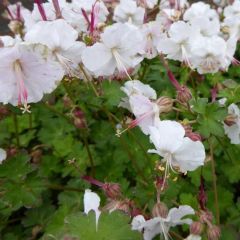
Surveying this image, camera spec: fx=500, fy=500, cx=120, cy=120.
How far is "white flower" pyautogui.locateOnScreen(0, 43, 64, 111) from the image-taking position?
3.59 feet

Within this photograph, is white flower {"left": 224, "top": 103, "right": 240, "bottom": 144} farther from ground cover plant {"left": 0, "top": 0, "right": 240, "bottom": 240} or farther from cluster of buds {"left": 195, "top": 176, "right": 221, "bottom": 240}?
cluster of buds {"left": 195, "top": 176, "right": 221, "bottom": 240}

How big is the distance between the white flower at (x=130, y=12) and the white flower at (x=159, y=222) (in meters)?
0.70

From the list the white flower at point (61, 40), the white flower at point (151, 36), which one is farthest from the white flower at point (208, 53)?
the white flower at point (61, 40)

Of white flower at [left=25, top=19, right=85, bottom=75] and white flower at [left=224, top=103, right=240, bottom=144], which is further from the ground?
white flower at [left=25, top=19, right=85, bottom=75]

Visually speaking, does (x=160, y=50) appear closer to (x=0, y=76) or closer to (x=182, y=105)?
(x=182, y=105)

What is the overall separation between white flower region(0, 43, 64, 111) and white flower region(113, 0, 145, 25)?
531 millimetres

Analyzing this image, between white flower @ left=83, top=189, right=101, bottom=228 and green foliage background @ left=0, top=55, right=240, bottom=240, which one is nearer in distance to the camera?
white flower @ left=83, top=189, right=101, bottom=228

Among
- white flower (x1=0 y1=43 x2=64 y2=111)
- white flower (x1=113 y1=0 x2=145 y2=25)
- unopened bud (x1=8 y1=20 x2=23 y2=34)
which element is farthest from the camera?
unopened bud (x1=8 y1=20 x2=23 y2=34)

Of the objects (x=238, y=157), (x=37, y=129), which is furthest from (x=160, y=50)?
(x=37, y=129)

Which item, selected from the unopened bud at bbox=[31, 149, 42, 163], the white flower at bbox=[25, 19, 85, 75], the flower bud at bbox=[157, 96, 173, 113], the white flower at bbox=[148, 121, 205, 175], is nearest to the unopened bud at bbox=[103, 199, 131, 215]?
the white flower at bbox=[148, 121, 205, 175]

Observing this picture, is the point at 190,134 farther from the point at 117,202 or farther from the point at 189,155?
the point at 117,202

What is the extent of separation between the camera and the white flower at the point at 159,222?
3.73 ft

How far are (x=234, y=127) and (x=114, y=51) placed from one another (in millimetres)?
397

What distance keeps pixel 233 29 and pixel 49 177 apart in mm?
850
